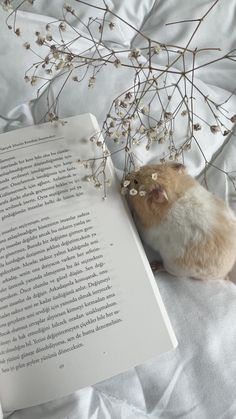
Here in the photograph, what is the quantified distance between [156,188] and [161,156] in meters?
0.10

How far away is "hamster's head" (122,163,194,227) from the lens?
70 cm

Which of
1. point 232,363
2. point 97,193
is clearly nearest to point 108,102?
point 97,193

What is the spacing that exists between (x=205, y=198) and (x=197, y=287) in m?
0.15

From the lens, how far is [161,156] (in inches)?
30.6

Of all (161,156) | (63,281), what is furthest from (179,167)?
(63,281)

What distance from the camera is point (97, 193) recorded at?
Answer: 0.71m

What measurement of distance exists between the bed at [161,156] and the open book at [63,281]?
0.11 feet

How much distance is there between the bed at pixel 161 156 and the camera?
0.64 metres

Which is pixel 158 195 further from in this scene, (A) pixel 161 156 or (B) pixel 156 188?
(A) pixel 161 156

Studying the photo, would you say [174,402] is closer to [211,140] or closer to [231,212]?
[231,212]

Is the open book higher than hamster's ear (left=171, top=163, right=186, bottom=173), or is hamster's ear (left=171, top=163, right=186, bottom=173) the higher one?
hamster's ear (left=171, top=163, right=186, bottom=173)

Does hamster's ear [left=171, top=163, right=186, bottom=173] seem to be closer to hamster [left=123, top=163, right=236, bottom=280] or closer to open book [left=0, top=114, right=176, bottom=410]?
hamster [left=123, top=163, right=236, bottom=280]

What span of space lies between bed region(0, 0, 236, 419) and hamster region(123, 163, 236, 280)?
0.16 feet

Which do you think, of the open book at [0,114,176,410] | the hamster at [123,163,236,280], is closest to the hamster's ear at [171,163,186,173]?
the hamster at [123,163,236,280]
